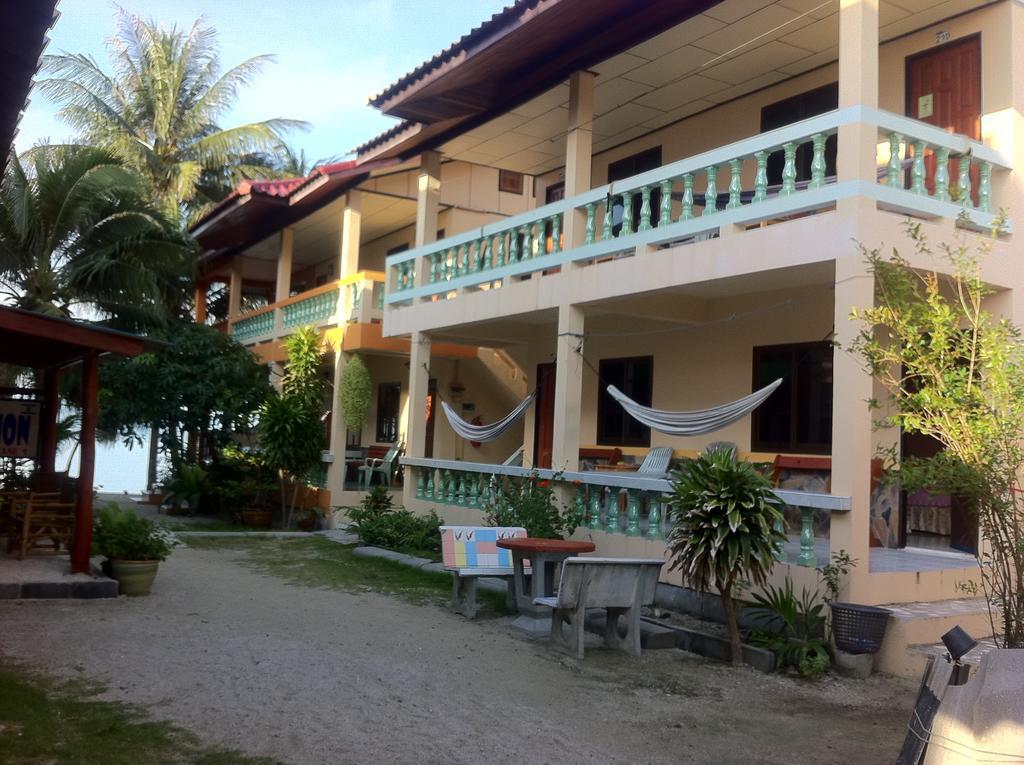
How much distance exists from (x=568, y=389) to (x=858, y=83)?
477 cm

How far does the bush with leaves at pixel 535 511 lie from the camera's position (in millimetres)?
10633

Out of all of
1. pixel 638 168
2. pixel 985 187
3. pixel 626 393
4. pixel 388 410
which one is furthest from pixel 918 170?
pixel 388 410

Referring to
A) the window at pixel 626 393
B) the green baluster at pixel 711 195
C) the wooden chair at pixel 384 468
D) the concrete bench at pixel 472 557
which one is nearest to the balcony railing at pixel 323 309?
the wooden chair at pixel 384 468

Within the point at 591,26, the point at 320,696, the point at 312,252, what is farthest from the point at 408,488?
the point at 312,252

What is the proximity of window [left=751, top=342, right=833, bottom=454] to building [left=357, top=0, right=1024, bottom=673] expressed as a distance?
0.09ft

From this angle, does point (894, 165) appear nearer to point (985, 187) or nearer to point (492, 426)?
point (985, 187)

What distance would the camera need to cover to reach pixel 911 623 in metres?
7.39

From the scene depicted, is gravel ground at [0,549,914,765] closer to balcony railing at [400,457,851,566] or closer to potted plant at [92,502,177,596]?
potted plant at [92,502,177,596]

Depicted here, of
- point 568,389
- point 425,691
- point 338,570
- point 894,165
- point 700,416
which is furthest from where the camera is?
point 338,570

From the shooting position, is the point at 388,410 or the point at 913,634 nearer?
the point at 913,634

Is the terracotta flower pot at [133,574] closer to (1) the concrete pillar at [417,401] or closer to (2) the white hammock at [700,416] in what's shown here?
(2) the white hammock at [700,416]

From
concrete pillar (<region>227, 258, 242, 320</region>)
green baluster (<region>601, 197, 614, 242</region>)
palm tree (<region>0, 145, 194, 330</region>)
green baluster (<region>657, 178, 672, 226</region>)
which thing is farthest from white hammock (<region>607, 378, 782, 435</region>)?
concrete pillar (<region>227, 258, 242, 320</region>)

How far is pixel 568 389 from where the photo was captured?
11.3 meters

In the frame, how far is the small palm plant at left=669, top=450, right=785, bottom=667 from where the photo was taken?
7277mm
